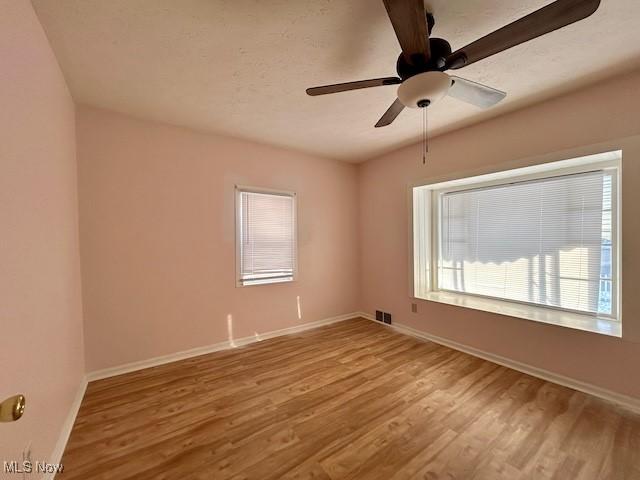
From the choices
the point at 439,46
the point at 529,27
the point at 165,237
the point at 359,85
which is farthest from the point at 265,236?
the point at 529,27

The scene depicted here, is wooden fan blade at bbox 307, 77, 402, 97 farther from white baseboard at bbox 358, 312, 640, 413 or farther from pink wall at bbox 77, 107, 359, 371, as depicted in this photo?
white baseboard at bbox 358, 312, 640, 413

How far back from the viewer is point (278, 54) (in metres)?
1.69

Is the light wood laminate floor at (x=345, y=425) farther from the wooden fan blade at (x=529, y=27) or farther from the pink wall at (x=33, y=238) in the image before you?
the wooden fan blade at (x=529, y=27)

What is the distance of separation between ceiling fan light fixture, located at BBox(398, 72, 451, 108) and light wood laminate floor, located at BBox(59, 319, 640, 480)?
2.05 meters

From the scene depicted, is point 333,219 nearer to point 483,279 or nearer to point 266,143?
point 266,143

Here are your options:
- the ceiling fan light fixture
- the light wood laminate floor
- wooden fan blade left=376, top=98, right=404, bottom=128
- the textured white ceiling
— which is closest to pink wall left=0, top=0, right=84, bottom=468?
the textured white ceiling

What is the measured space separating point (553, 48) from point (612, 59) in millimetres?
509

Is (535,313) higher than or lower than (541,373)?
higher

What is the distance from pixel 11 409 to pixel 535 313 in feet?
11.7

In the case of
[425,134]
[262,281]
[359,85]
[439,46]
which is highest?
[425,134]

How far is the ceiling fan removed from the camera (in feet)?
3.40

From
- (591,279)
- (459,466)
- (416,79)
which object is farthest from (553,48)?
(459,466)

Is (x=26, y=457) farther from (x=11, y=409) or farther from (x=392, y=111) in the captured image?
(x=392, y=111)

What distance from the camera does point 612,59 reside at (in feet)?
5.76
